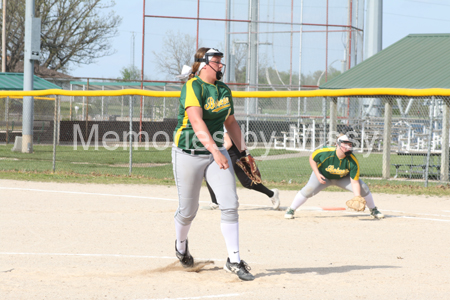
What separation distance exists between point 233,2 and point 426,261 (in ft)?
78.5

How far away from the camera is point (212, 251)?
605 cm

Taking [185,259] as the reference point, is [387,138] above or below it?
above

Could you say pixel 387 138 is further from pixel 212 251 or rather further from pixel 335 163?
pixel 212 251

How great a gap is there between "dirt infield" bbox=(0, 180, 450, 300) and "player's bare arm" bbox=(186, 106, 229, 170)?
1.05 m

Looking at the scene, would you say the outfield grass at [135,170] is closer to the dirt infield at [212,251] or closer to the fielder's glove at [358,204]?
the dirt infield at [212,251]

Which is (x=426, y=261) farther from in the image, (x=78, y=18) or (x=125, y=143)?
(x=78, y=18)

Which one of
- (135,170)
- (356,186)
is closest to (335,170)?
(356,186)

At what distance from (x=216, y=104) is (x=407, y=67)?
1458 centimetres

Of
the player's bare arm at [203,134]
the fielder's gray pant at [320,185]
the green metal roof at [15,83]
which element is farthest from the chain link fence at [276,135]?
the player's bare arm at [203,134]

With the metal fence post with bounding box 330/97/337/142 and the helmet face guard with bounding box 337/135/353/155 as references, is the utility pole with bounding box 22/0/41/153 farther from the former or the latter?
the helmet face guard with bounding box 337/135/353/155

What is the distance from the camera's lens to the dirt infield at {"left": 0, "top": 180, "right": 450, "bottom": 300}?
4523mm

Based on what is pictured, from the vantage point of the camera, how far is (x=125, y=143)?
76.8 ft

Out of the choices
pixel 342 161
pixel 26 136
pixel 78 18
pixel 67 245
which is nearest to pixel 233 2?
pixel 26 136

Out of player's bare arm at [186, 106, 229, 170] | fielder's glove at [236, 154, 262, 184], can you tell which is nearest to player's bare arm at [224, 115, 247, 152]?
player's bare arm at [186, 106, 229, 170]
